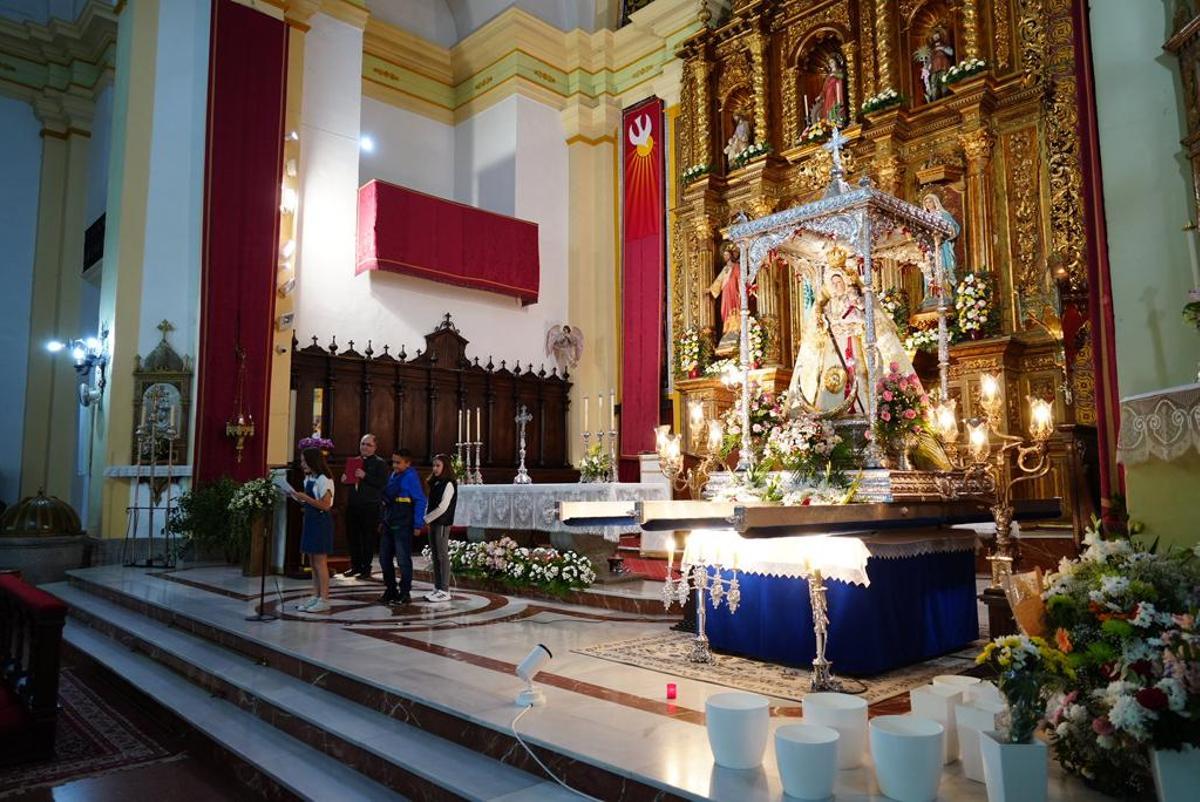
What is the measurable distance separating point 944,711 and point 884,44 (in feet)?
34.5

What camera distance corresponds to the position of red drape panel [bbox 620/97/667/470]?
1416 cm

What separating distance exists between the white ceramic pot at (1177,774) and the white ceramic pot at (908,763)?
64 centimetres

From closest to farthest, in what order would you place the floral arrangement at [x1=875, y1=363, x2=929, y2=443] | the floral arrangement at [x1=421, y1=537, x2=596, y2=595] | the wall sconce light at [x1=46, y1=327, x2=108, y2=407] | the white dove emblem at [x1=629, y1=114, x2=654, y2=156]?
1. the floral arrangement at [x1=875, y1=363, x2=929, y2=443]
2. the floral arrangement at [x1=421, y1=537, x2=596, y2=595]
3. the wall sconce light at [x1=46, y1=327, x2=108, y2=407]
4. the white dove emblem at [x1=629, y1=114, x2=654, y2=156]

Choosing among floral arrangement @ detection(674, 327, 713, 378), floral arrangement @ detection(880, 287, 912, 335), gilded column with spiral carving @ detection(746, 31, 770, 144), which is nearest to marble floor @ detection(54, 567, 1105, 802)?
floral arrangement @ detection(880, 287, 912, 335)

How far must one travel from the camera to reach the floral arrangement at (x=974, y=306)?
9742 mm

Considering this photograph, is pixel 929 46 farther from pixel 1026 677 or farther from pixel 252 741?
pixel 252 741

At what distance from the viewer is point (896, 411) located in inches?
220

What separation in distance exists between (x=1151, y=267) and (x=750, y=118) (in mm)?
9189

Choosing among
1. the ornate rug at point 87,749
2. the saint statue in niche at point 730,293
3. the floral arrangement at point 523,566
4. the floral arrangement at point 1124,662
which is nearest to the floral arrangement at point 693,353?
the saint statue in niche at point 730,293

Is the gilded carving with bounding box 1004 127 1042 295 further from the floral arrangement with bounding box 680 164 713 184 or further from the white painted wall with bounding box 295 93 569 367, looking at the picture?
the white painted wall with bounding box 295 93 569 367

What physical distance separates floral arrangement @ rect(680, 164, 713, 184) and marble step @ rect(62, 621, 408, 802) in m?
10.4

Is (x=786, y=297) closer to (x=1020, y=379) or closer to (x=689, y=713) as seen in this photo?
(x=1020, y=379)

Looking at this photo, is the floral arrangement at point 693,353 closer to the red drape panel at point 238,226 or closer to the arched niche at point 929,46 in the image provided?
the arched niche at point 929,46

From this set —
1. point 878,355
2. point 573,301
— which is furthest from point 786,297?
point 878,355
